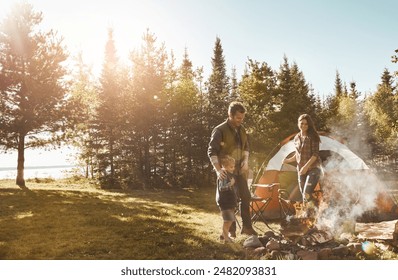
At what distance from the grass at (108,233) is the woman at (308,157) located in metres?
1.74

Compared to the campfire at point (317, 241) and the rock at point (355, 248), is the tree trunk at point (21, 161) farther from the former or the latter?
the rock at point (355, 248)

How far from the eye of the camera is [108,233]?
612 cm

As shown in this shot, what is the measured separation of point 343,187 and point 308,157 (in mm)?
1777

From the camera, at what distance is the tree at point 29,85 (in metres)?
14.7

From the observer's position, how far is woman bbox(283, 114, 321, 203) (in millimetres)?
5551

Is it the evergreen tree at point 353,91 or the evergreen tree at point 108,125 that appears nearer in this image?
the evergreen tree at point 108,125

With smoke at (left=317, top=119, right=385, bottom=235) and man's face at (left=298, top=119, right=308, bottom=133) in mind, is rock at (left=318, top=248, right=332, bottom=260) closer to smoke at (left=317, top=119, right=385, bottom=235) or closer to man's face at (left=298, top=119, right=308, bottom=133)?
smoke at (left=317, top=119, right=385, bottom=235)

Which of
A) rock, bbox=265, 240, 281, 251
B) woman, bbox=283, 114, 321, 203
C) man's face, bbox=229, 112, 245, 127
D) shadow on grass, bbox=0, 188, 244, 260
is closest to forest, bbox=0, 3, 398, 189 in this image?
shadow on grass, bbox=0, 188, 244, 260

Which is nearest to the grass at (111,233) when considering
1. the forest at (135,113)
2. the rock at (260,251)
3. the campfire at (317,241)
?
the rock at (260,251)

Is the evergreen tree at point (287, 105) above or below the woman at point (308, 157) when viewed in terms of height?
above

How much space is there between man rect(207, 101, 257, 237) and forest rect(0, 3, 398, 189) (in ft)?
35.8

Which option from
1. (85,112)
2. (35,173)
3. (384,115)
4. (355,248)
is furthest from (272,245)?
(384,115)

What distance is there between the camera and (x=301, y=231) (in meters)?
5.23
